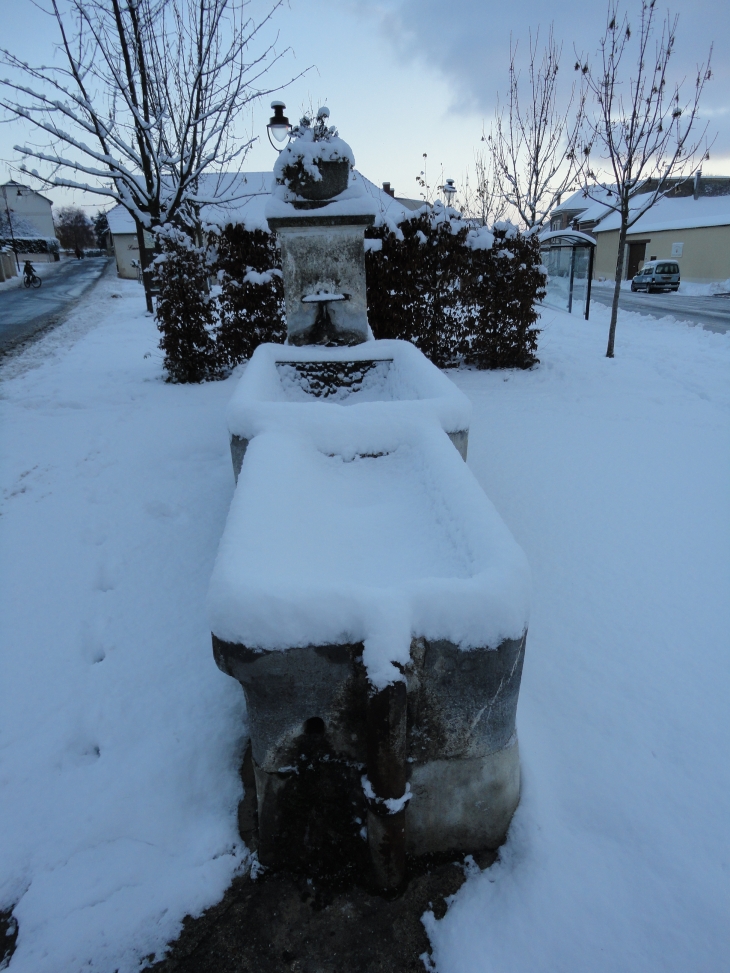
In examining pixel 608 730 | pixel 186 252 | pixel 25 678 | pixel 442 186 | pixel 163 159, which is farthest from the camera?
pixel 442 186

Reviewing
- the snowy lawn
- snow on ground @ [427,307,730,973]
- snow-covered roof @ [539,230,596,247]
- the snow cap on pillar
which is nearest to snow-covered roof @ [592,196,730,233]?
snow-covered roof @ [539,230,596,247]

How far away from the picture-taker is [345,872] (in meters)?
1.84

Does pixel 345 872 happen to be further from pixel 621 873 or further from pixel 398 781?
pixel 621 873

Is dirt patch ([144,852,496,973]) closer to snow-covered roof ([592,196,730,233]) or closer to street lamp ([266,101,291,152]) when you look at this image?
street lamp ([266,101,291,152])

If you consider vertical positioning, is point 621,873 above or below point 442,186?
below

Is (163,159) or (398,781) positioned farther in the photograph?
(163,159)

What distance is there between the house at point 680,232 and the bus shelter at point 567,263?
11056 millimetres

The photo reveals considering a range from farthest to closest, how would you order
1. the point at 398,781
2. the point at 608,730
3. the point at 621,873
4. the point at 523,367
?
the point at 523,367
the point at 608,730
the point at 621,873
the point at 398,781

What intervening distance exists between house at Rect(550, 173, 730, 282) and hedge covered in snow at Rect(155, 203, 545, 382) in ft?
65.3

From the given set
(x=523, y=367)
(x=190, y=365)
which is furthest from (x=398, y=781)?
(x=523, y=367)

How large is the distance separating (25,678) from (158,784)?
102cm

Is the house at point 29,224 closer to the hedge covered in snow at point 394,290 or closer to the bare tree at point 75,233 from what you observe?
the bare tree at point 75,233

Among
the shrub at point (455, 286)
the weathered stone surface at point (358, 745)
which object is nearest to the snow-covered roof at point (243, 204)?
the shrub at point (455, 286)

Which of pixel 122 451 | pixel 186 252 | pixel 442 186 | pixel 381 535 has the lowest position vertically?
pixel 122 451
